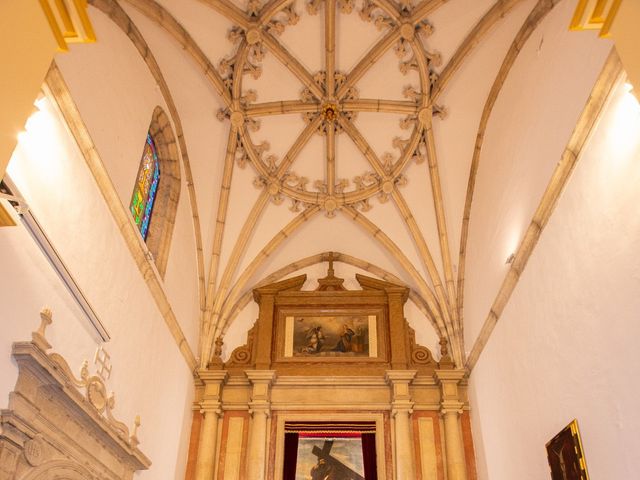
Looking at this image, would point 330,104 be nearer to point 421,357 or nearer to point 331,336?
point 331,336

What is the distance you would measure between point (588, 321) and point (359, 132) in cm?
636

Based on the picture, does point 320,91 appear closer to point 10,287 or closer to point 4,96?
point 10,287

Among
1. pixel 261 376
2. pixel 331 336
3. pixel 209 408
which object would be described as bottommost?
pixel 209 408

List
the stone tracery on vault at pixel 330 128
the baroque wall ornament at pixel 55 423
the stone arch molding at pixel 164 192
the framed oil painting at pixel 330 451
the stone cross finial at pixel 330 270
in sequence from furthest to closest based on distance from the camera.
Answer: the stone cross finial at pixel 330 270 → the framed oil painting at pixel 330 451 → the stone tracery on vault at pixel 330 128 → the stone arch molding at pixel 164 192 → the baroque wall ornament at pixel 55 423

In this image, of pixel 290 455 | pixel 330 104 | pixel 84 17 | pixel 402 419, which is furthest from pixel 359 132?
pixel 84 17

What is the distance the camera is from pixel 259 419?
Result: 34.2 feet

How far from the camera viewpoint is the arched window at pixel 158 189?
887cm

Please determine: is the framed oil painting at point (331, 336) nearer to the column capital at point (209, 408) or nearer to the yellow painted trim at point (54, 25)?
the column capital at point (209, 408)

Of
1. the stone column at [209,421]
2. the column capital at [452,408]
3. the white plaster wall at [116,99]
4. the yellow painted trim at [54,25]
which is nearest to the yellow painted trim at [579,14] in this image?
the yellow painted trim at [54,25]

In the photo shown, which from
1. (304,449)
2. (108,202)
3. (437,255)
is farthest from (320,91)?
(304,449)

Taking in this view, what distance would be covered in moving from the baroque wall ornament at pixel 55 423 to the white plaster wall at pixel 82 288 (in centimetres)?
14

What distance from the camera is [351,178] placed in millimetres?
11625

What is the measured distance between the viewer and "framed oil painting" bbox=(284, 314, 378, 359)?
11.3 meters

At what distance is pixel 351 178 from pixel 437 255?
2.30 meters
